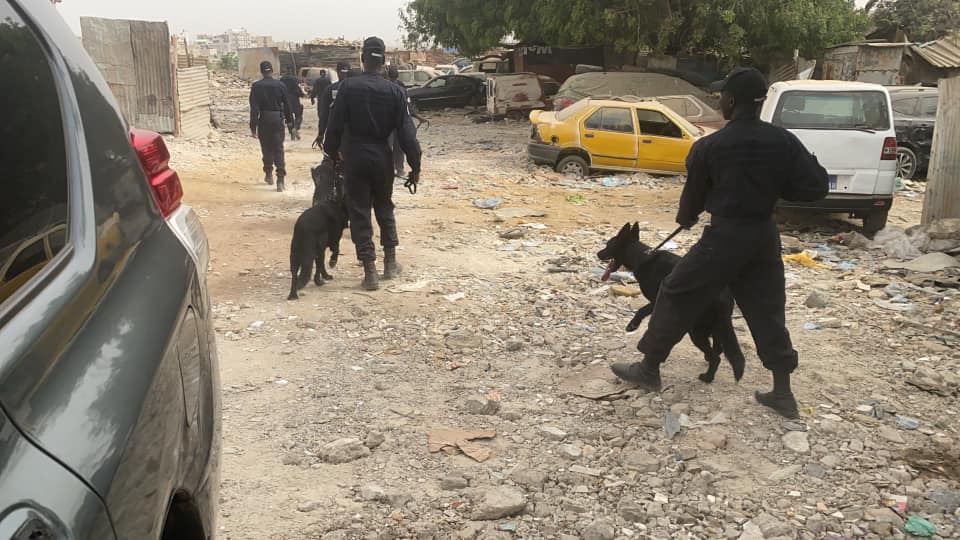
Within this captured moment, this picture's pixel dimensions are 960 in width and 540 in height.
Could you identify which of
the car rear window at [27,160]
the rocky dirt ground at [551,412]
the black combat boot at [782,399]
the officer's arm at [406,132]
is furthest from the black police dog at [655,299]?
the car rear window at [27,160]

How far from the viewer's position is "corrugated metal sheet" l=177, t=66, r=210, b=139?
15.3m

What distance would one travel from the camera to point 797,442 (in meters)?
3.69

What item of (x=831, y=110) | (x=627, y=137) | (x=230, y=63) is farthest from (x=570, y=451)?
(x=230, y=63)

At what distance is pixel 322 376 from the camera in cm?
441

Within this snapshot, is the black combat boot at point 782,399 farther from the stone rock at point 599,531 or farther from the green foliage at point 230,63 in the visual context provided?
the green foliage at point 230,63

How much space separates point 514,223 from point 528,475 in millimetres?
6020

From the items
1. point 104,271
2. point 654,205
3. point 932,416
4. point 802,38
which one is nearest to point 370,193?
point 932,416

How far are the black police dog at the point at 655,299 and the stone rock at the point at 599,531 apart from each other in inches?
56.7

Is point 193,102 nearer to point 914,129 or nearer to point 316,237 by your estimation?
point 316,237

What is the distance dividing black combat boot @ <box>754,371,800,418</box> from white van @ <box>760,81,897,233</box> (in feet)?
16.4

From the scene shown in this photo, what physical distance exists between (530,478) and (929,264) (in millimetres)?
5492

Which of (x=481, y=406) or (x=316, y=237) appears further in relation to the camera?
(x=316, y=237)

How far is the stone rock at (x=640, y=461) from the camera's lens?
345 centimetres

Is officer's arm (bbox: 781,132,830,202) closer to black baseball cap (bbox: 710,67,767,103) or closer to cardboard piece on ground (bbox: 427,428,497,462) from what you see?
black baseball cap (bbox: 710,67,767,103)
